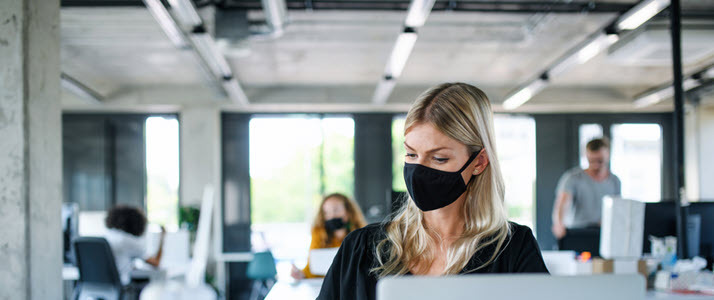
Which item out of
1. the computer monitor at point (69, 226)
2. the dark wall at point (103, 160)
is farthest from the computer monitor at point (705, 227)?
the dark wall at point (103, 160)

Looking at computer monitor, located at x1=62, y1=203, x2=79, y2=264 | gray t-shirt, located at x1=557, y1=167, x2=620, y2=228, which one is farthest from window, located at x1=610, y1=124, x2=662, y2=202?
computer monitor, located at x1=62, y1=203, x2=79, y2=264

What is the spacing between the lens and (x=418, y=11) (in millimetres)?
4168

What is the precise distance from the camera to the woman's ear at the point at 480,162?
55.2 inches

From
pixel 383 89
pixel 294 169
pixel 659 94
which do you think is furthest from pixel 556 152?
pixel 294 169

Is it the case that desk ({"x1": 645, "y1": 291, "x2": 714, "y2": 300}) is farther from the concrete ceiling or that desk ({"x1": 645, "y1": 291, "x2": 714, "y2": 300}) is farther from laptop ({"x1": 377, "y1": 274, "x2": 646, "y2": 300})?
the concrete ceiling

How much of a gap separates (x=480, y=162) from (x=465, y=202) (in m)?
0.12

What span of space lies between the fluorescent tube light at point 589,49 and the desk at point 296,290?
11.7 feet

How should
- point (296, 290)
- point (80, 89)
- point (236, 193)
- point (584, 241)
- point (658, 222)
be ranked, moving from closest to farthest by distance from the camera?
point (296, 290) → point (658, 222) → point (584, 241) → point (80, 89) → point (236, 193)

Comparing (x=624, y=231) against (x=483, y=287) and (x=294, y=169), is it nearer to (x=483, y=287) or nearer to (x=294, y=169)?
(x=483, y=287)

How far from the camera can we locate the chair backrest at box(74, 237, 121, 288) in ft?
16.9

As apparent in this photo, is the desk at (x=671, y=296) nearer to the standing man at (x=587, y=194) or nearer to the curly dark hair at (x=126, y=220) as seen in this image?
the standing man at (x=587, y=194)

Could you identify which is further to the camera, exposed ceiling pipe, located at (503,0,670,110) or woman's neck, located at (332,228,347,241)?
woman's neck, located at (332,228,347,241)

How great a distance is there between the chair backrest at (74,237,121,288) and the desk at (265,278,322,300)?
99.4 inches

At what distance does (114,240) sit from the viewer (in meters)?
5.81
